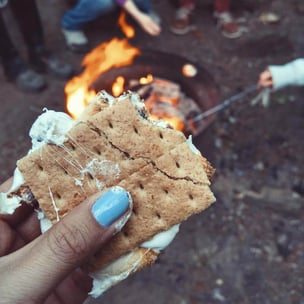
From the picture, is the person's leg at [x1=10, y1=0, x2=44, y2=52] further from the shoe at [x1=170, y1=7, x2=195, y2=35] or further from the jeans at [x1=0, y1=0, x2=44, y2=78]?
the shoe at [x1=170, y1=7, x2=195, y2=35]

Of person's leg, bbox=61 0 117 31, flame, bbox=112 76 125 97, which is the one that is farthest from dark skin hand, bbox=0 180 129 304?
person's leg, bbox=61 0 117 31

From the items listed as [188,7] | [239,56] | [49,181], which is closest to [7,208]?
[49,181]

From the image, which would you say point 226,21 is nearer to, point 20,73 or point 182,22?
point 182,22

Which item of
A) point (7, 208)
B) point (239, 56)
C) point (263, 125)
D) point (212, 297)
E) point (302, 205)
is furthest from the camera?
point (239, 56)

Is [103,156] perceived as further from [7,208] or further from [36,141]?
[7,208]

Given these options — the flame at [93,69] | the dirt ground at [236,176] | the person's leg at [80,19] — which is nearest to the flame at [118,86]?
the flame at [93,69]

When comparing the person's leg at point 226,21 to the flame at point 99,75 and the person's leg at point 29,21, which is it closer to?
the flame at point 99,75
